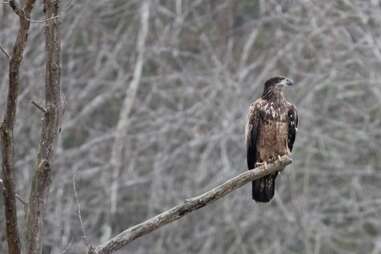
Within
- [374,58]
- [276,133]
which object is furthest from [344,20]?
[276,133]

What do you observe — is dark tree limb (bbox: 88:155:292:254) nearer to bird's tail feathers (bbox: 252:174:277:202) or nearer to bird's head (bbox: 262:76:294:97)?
bird's tail feathers (bbox: 252:174:277:202)

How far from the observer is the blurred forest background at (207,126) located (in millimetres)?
9578

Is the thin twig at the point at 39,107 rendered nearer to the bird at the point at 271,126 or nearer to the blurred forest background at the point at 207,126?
the bird at the point at 271,126

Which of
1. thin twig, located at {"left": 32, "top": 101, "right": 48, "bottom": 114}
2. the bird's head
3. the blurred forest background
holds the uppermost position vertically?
thin twig, located at {"left": 32, "top": 101, "right": 48, "bottom": 114}

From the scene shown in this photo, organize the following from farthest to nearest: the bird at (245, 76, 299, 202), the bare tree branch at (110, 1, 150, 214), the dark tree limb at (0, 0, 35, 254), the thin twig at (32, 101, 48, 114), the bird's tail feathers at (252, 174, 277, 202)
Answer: the bare tree branch at (110, 1, 150, 214) → the bird at (245, 76, 299, 202) → the bird's tail feathers at (252, 174, 277, 202) → the thin twig at (32, 101, 48, 114) → the dark tree limb at (0, 0, 35, 254)

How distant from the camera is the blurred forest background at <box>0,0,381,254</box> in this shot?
958 cm

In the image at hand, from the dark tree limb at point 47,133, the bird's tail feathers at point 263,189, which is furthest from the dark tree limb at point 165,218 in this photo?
the bird's tail feathers at point 263,189

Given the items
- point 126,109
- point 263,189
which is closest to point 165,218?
point 263,189

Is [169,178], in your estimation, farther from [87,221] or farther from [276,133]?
[276,133]

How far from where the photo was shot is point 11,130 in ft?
11.8

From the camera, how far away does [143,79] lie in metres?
10.1

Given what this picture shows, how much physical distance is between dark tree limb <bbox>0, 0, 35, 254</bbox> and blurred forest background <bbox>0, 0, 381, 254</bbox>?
5343mm

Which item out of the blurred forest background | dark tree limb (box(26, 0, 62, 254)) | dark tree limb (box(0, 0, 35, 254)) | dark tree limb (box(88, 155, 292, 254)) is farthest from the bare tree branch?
dark tree limb (box(0, 0, 35, 254))

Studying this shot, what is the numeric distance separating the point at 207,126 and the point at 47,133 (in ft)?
20.6
